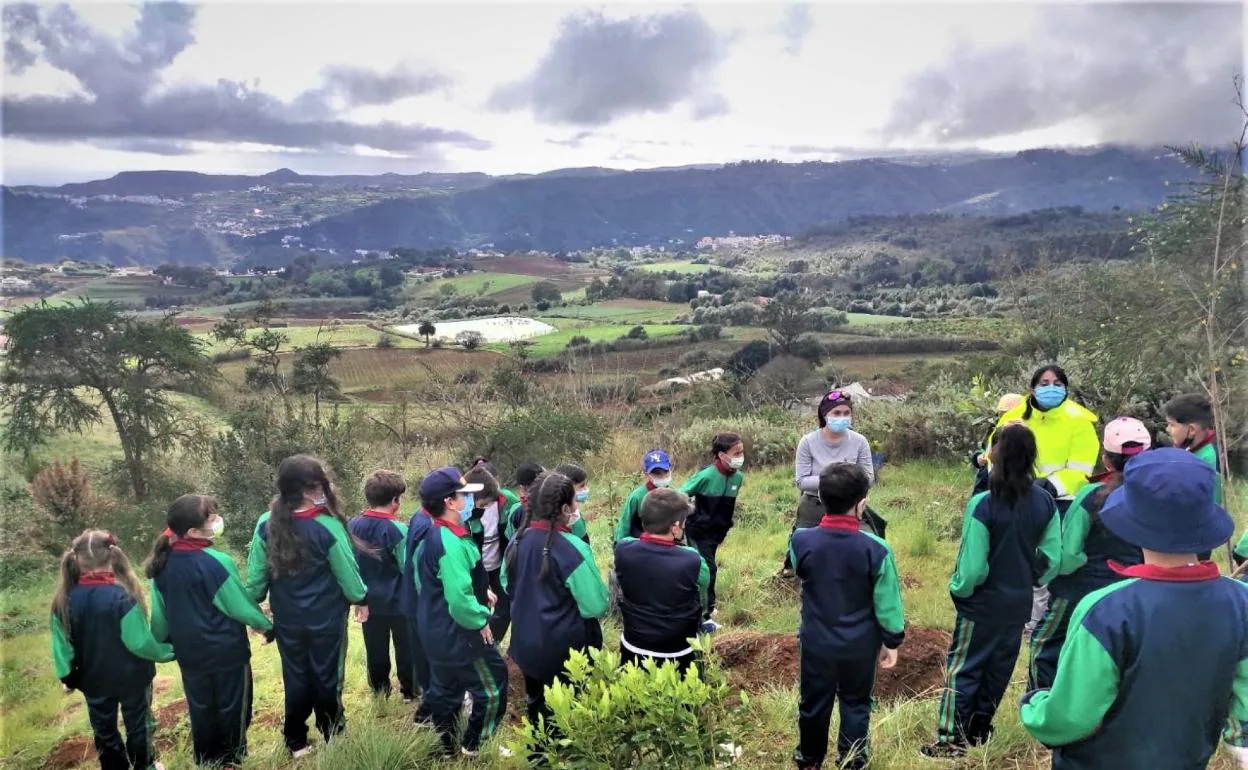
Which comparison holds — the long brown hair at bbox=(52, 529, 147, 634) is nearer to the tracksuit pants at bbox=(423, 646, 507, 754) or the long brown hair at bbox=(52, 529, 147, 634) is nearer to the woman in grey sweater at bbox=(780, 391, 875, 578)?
the tracksuit pants at bbox=(423, 646, 507, 754)

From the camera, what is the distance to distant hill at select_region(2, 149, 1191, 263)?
95188 mm

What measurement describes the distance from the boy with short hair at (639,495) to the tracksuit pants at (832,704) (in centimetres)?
142

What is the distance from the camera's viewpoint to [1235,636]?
1942 millimetres

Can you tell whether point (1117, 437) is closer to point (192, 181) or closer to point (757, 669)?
point (757, 669)

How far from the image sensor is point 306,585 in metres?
3.90

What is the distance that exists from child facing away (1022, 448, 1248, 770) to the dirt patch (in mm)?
2571

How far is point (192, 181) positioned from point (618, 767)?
4966 inches

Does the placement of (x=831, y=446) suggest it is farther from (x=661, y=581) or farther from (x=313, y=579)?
(x=313, y=579)

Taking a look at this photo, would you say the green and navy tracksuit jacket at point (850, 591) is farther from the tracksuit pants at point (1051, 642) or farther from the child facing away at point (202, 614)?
the child facing away at point (202, 614)

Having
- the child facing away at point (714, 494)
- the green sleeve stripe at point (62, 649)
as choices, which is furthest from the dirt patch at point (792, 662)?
the green sleeve stripe at point (62, 649)

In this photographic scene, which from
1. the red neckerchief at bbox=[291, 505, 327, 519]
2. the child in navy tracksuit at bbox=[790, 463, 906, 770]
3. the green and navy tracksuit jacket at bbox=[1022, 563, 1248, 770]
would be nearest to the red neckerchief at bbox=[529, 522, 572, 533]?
the child in navy tracksuit at bbox=[790, 463, 906, 770]

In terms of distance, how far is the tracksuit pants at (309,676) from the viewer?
13.0ft

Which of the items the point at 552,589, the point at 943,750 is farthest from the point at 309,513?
the point at 943,750

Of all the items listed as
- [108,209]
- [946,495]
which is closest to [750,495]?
[946,495]
